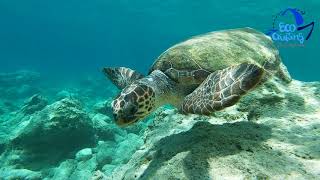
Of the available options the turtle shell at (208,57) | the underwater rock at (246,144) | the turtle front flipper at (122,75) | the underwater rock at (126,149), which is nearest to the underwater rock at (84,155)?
the underwater rock at (126,149)

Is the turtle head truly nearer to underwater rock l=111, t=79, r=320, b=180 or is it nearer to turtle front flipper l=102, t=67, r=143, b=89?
underwater rock l=111, t=79, r=320, b=180

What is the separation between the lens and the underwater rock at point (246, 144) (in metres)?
2.47

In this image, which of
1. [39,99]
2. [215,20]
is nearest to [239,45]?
[39,99]

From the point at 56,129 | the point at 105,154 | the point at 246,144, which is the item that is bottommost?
the point at 105,154

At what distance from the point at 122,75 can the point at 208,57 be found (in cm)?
140

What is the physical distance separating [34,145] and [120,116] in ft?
16.8

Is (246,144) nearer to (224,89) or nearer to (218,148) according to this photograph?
(218,148)

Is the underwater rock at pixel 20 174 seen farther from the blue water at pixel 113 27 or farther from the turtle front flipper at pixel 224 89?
the blue water at pixel 113 27

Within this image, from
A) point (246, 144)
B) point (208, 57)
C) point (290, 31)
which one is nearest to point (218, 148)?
point (246, 144)

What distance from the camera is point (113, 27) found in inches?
3588

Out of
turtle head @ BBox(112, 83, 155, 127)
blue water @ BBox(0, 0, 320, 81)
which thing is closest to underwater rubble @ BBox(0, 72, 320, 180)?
turtle head @ BBox(112, 83, 155, 127)

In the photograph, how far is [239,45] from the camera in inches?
159

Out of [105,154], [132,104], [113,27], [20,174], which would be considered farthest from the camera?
[113,27]

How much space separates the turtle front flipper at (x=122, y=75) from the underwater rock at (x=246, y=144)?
0.81m
